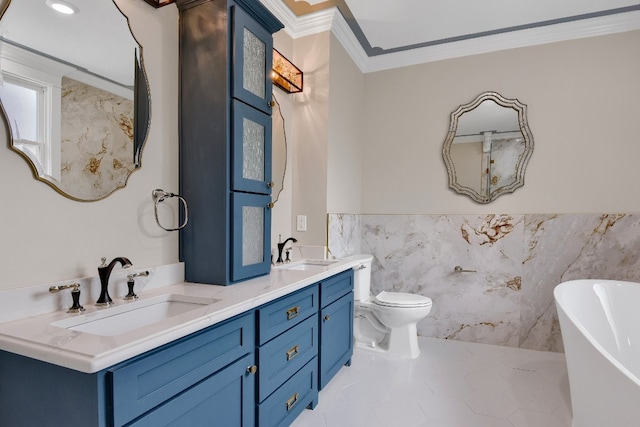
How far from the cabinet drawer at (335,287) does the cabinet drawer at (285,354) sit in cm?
15

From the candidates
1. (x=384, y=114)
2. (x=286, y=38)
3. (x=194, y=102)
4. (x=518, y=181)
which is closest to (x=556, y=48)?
(x=518, y=181)

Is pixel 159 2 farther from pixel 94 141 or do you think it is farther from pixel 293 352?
pixel 293 352

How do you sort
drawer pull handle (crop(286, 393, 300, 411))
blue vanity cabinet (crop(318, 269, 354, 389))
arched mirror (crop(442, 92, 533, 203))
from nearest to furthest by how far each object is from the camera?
drawer pull handle (crop(286, 393, 300, 411)) < blue vanity cabinet (crop(318, 269, 354, 389)) < arched mirror (crop(442, 92, 533, 203))

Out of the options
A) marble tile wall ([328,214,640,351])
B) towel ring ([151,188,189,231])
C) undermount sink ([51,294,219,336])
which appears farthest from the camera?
marble tile wall ([328,214,640,351])

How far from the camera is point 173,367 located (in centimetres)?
108

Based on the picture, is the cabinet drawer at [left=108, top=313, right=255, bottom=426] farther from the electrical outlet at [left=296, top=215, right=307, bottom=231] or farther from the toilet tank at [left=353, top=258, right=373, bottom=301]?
the toilet tank at [left=353, top=258, right=373, bottom=301]

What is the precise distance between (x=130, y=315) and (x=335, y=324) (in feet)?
4.40

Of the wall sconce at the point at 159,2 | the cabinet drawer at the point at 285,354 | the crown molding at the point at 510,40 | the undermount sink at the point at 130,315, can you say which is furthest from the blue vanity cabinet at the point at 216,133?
the crown molding at the point at 510,40

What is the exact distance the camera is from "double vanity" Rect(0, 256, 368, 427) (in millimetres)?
898

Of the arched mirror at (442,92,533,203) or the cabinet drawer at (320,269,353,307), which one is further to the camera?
the arched mirror at (442,92,533,203)

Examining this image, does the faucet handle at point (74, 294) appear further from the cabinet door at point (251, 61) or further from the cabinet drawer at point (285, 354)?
the cabinet door at point (251, 61)

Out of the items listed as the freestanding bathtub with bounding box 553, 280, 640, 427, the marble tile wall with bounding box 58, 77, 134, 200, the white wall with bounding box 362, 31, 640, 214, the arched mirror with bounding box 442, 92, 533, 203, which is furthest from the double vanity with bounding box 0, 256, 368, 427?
the arched mirror with bounding box 442, 92, 533, 203

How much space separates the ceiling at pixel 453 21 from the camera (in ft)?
8.48

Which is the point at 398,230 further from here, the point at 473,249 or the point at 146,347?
the point at 146,347
